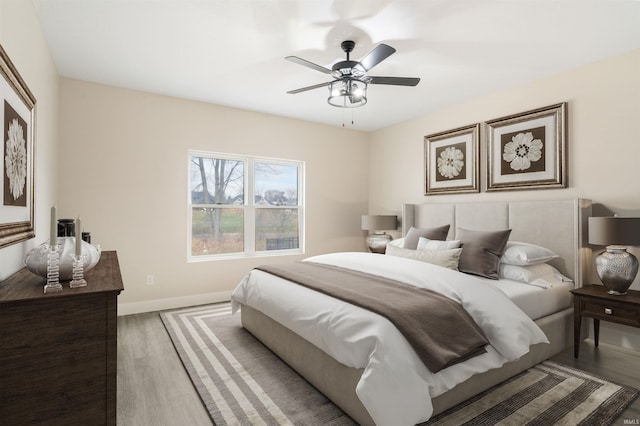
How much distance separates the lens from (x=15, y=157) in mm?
1874

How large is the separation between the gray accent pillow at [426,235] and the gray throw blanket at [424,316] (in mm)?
1400

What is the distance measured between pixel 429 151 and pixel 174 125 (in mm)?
3381

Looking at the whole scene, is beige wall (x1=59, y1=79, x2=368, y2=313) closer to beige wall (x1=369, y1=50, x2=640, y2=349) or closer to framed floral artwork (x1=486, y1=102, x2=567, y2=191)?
framed floral artwork (x1=486, y1=102, x2=567, y2=191)

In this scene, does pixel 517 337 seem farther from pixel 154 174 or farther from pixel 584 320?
pixel 154 174

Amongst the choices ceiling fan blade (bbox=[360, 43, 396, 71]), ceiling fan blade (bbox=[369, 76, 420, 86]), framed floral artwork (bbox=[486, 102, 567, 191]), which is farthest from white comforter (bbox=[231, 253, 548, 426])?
framed floral artwork (bbox=[486, 102, 567, 191])

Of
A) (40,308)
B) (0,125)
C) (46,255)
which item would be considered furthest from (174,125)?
(40,308)

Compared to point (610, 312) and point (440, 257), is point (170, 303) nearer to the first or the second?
point (440, 257)

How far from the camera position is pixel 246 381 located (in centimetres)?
235

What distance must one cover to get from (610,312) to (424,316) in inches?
68.2

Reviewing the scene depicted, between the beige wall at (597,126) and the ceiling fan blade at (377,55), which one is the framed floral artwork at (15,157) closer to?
the ceiling fan blade at (377,55)

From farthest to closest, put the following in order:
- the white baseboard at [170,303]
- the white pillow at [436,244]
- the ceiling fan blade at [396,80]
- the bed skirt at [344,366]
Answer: the white baseboard at [170,303] < the white pillow at [436,244] < the ceiling fan blade at [396,80] < the bed skirt at [344,366]

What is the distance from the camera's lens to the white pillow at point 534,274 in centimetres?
290

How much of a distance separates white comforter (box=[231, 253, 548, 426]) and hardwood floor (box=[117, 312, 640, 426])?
2.41ft

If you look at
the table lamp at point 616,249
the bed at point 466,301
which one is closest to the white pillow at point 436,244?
the bed at point 466,301
